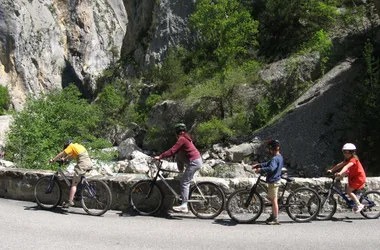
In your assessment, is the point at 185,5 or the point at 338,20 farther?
the point at 185,5

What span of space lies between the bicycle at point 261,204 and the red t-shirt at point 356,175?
81 centimetres

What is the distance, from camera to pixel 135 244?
6.56 metres

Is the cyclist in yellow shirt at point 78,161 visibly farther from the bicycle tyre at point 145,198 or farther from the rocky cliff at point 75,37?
the rocky cliff at point 75,37

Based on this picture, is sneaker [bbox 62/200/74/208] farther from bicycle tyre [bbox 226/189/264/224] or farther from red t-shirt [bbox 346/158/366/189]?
red t-shirt [bbox 346/158/366/189]

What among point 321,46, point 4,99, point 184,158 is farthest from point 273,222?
point 4,99

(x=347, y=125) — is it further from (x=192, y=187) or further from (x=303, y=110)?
(x=192, y=187)

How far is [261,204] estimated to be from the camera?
25.9 feet

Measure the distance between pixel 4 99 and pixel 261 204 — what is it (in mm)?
60062

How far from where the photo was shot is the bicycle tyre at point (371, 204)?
26.7ft

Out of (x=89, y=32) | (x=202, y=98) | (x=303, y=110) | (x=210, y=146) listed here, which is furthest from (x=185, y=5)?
(x=89, y=32)

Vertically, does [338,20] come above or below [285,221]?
above

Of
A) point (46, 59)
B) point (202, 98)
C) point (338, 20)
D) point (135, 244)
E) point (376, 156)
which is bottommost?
point (135, 244)

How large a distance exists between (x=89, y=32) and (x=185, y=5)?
39.2 meters

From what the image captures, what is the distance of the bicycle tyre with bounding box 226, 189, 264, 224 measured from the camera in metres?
7.91
